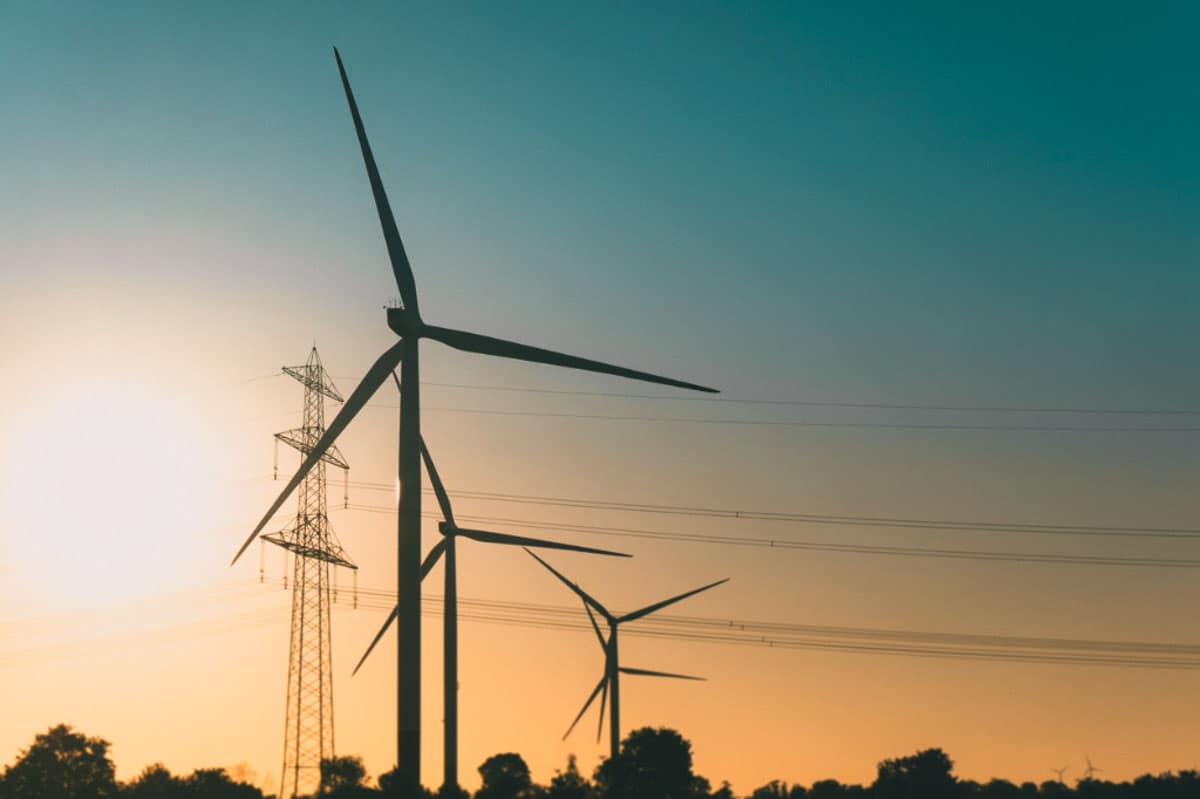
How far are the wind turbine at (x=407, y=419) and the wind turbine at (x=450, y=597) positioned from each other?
24.7 feet

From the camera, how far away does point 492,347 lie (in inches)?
3282

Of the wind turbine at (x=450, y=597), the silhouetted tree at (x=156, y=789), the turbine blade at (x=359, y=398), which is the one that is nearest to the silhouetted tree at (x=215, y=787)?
the silhouetted tree at (x=156, y=789)

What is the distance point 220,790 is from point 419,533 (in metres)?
103

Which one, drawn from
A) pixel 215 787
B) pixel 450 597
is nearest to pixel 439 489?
pixel 450 597

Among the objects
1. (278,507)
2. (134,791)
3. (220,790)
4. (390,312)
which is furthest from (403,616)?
(134,791)

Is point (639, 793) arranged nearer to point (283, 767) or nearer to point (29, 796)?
point (283, 767)

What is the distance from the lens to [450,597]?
101562 mm

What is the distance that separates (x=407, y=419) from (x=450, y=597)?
3363cm

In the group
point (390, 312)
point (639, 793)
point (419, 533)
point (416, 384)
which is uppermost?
point (390, 312)

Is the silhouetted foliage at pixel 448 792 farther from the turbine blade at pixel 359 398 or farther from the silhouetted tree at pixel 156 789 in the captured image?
the silhouetted tree at pixel 156 789

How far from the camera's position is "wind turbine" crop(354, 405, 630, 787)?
91431mm

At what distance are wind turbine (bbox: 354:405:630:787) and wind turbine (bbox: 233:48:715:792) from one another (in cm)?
752

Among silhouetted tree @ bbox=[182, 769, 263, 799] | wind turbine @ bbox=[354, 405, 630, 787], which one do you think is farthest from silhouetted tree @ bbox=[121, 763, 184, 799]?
wind turbine @ bbox=[354, 405, 630, 787]

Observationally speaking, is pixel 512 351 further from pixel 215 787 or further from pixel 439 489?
pixel 215 787
